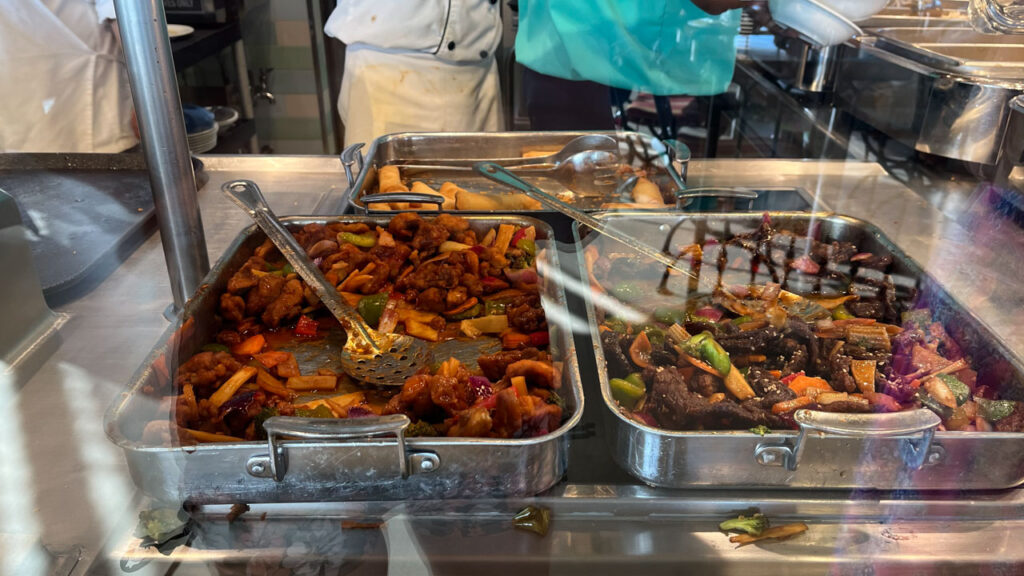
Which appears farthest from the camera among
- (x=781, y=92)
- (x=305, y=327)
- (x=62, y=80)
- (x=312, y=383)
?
(x=781, y=92)

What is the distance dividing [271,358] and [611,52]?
0.96 metres

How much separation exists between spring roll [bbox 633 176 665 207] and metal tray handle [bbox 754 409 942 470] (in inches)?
26.0

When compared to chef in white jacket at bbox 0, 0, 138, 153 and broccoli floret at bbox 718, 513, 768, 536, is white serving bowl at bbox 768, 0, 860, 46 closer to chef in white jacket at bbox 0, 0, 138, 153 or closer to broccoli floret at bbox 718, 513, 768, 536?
broccoli floret at bbox 718, 513, 768, 536

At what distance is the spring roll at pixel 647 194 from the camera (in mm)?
1236

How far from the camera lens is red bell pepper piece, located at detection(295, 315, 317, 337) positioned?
0.92m

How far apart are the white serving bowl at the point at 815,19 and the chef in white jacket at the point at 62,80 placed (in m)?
1.01

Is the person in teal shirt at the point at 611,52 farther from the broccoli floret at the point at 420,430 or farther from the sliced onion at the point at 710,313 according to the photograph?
the broccoli floret at the point at 420,430

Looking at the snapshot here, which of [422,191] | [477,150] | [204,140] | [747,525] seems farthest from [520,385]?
[204,140]

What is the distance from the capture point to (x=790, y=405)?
70cm

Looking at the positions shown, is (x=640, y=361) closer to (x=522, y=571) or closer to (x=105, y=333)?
(x=522, y=571)

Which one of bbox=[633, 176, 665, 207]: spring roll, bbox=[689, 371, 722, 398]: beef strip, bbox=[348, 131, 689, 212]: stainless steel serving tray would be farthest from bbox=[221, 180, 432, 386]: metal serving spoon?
bbox=[633, 176, 665, 207]: spring roll

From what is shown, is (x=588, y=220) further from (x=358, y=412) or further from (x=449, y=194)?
(x=358, y=412)

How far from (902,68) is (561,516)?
1.32 m

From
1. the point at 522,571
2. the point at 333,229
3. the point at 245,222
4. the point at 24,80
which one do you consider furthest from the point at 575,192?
the point at 24,80
